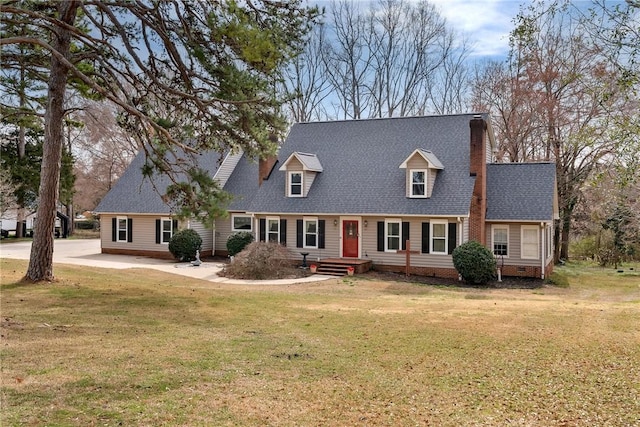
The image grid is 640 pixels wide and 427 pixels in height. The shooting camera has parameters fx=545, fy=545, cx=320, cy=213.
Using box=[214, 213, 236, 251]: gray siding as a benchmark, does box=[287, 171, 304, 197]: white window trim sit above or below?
above

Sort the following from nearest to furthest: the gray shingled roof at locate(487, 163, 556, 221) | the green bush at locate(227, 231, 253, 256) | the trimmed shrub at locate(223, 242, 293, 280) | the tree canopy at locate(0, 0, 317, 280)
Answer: the tree canopy at locate(0, 0, 317, 280) → the trimmed shrub at locate(223, 242, 293, 280) → the gray shingled roof at locate(487, 163, 556, 221) → the green bush at locate(227, 231, 253, 256)

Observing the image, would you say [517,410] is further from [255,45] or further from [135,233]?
[135,233]

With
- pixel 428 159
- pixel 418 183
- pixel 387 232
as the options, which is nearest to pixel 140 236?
pixel 387 232

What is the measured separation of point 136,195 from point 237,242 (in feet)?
25.5

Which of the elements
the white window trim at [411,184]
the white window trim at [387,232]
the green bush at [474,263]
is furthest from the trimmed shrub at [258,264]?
the green bush at [474,263]

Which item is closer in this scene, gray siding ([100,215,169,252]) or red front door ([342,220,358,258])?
red front door ([342,220,358,258])

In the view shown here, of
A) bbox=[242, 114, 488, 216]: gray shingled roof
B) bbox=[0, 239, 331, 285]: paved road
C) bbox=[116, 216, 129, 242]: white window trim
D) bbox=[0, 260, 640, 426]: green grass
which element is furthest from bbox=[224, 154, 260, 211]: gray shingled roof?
bbox=[0, 260, 640, 426]: green grass

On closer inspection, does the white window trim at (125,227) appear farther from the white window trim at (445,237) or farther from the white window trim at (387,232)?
the white window trim at (445,237)

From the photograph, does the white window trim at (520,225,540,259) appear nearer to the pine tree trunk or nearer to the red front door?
the red front door

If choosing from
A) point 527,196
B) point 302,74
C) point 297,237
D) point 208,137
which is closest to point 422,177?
point 527,196

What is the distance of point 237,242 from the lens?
27953 mm

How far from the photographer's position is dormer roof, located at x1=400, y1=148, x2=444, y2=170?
971 inches

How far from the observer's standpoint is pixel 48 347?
9156 millimetres

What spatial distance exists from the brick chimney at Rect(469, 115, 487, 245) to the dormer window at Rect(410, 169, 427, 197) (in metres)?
2.14
